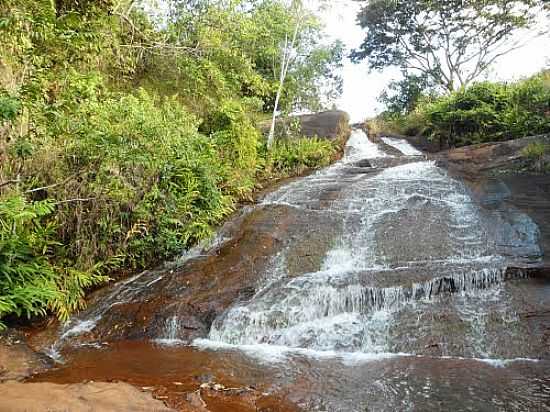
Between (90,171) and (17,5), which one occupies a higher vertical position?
(17,5)

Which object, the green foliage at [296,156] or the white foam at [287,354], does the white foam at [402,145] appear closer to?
the green foliage at [296,156]

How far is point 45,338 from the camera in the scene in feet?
19.8

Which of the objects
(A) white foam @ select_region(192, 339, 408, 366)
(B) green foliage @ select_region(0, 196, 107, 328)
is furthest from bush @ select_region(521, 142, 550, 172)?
(B) green foliage @ select_region(0, 196, 107, 328)

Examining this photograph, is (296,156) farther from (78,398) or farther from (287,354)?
Result: (78,398)

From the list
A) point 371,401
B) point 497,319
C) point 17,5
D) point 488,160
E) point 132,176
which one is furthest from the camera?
point 488,160

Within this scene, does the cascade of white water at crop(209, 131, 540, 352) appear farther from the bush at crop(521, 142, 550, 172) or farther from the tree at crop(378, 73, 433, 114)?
the tree at crop(378, 73, 433, 114)

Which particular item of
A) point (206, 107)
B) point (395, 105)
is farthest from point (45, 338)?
point (395, 105)

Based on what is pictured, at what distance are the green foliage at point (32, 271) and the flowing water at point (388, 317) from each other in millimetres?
421

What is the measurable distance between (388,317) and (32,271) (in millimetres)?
4859

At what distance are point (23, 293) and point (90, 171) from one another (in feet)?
6.89

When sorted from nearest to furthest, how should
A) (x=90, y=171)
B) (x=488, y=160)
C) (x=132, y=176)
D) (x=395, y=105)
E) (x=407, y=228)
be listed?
1. (x=90, y=171)
2. (x=132, y=176)
3. (x=407, y=228)
4. (x=488, y=160)
5. (x=395, y=105)

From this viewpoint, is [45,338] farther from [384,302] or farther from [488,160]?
[488,160]

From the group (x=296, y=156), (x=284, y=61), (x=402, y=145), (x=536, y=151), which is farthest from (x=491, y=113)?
(x=284, y=61)

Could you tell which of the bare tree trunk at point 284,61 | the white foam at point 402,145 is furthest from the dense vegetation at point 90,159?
the white foam at point 402,145
